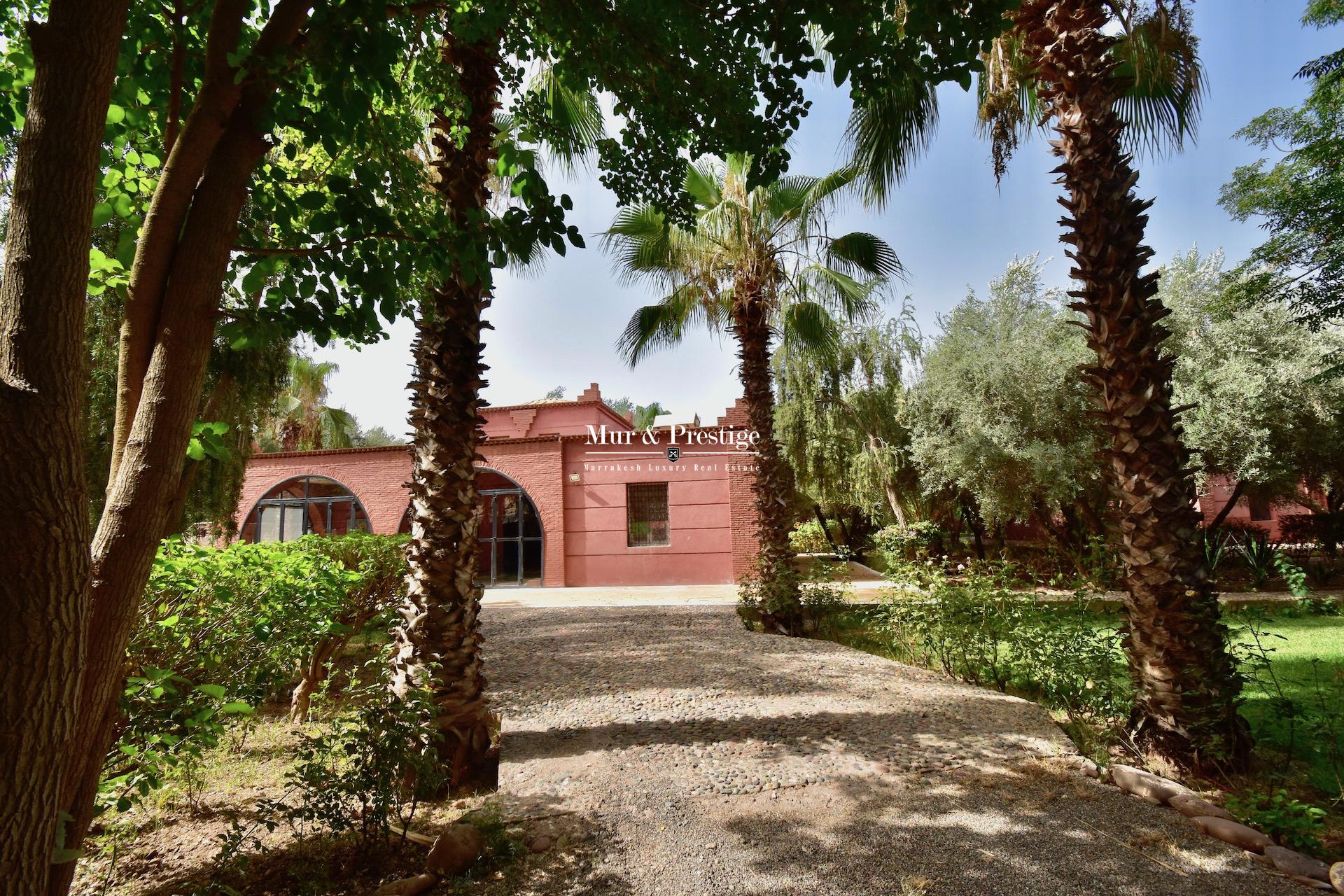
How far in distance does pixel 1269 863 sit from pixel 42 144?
16.2ft

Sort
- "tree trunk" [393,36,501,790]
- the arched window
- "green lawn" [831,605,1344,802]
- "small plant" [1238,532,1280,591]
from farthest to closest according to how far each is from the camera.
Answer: the arched window → "small plant" [1238,532,1280,591] → "tree trunk" [393,36,501,790] → "green lawn" [831,605,1344,802]

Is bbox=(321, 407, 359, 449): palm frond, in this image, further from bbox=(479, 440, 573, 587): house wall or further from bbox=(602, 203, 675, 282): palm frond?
bbox=(602, 203, 675, 282): palm frond

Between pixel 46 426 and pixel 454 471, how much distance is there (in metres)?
2.66

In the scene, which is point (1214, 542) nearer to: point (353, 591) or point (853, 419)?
point (853, 419)

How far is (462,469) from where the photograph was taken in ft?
13.2

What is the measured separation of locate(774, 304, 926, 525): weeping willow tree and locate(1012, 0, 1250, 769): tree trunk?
11.4 m

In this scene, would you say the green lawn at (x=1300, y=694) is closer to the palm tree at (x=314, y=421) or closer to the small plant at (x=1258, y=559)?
the small plant at (x=1258, y=559)

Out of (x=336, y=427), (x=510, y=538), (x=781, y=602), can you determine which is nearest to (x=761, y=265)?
(x=781, y=602)

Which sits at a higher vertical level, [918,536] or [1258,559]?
[918,536]

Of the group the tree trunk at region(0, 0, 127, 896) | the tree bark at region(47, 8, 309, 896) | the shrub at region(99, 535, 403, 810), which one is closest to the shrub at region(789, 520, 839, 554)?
the shrub at region(99, 535, 403, 810)

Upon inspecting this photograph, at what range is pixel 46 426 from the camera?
134 cm

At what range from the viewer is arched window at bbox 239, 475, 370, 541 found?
16938 mm

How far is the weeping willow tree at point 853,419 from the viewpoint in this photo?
15.6 metres

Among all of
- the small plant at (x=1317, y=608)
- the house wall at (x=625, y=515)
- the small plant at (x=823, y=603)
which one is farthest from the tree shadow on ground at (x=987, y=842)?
the house wall at (x=625, y=515)
